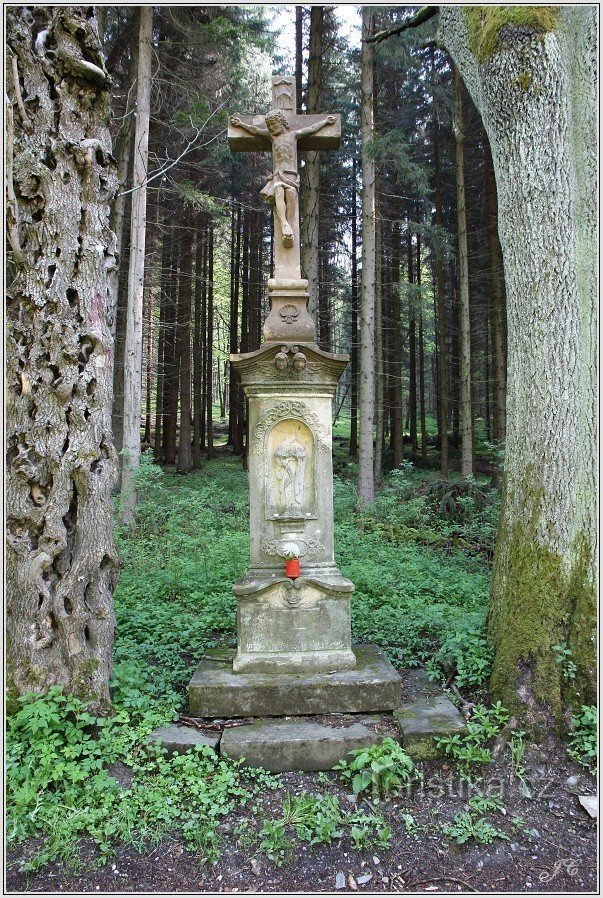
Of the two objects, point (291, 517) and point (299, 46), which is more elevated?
point (299, 46)

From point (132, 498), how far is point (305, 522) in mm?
5333

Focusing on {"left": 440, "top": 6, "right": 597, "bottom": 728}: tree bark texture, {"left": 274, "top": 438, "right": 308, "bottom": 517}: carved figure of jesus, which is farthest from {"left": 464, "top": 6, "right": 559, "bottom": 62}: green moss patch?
{"left": 274, "top": 438, "right": 308, "bottom": 517}: carved figure of jesus

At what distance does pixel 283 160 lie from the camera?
14.6 ft

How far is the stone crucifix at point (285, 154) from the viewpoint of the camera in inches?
167

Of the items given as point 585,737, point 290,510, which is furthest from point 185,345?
point 585,737

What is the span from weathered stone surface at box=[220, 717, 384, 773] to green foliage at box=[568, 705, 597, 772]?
1279mm

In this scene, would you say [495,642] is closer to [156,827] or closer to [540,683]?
[540,683]

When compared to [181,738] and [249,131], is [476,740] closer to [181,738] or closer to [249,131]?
[181,738]

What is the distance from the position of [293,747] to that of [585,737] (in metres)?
1.95

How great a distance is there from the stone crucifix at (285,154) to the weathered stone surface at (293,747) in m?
2.94

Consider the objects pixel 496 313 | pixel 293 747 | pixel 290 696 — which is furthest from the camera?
pixel 496 313

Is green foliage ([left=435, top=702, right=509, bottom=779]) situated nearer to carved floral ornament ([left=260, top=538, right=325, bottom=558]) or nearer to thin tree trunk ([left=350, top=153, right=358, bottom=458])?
carved floral ornament ([left=260, top=538, right=325, bottom=558])

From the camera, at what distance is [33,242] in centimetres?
348

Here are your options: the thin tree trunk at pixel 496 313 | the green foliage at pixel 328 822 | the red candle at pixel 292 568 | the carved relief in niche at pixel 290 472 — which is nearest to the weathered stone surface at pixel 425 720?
the green foliage at pixel 328 822
